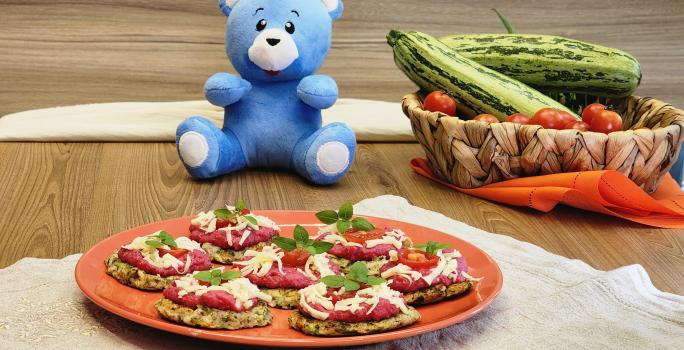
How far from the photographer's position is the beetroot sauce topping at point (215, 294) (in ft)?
3.45

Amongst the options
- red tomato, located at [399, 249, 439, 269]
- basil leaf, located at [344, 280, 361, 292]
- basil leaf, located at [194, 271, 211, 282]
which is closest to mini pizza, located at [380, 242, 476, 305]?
red tomato, located at [399, 249, 439, 269]

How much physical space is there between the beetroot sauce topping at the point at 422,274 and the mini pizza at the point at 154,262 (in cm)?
25

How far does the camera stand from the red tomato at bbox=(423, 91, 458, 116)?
2023mm

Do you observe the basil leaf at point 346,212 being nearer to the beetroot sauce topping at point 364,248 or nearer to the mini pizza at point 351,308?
the beetroot sauce topping at point 364,248

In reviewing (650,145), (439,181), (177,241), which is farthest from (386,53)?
(177,241)

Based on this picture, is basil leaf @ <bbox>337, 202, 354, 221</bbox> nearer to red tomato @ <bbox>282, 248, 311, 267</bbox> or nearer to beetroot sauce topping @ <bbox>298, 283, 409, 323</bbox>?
red tomato @ <bbox>282, 248, 311, 267</bbox>

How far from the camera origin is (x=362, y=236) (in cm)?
132

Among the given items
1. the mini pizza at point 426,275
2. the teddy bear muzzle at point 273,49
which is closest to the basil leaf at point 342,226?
the mini pizza at point 426,275

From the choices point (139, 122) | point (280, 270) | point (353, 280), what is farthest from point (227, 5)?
point (353, 280)

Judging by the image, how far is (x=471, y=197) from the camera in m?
1.87

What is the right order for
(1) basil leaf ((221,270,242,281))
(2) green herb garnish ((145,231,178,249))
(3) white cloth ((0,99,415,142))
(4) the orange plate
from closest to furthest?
(4) the orange plate < (1) basil leaf ((221,270,242,281)) < (2) green herb garnish ((145,231,178,249)) < (3) white cloth ((0,99,415,142))

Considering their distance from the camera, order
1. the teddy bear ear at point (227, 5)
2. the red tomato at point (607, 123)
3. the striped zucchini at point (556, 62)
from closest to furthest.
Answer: the red tomato at point (607, 123) < the teddy bear ear at point (227, 5) < the striped zucchini at point (556, 62)

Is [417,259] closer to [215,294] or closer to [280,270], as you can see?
[280,270]

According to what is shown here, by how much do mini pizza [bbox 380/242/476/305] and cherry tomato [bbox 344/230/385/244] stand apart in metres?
0.09
